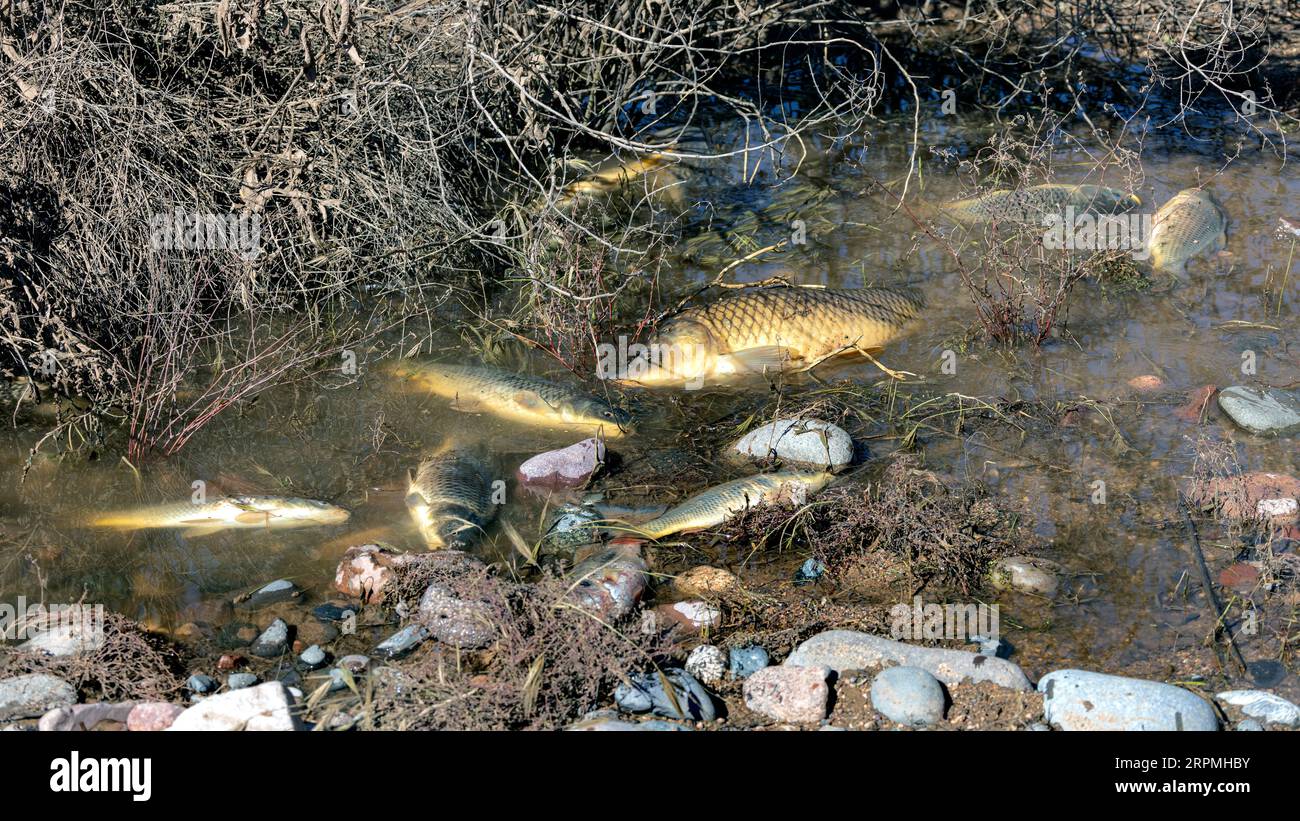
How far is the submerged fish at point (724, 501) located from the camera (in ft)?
17.7

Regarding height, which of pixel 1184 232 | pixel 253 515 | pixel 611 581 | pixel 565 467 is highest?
pixel 1184 232

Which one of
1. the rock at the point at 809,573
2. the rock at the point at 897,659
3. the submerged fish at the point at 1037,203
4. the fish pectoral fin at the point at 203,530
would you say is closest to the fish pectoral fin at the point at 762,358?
the submerged fish at the point at 1037,203

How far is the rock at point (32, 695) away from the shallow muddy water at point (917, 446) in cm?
71

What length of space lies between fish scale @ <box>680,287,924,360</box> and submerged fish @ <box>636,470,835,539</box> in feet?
5.23

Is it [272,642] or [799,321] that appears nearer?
[272,642]

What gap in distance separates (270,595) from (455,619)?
1.01 metres

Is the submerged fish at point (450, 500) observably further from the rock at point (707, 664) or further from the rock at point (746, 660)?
the rock at point (746, 660)

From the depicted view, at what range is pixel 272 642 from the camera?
479 centimetres

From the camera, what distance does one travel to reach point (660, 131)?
32.1 ft

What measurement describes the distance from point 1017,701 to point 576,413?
302cm

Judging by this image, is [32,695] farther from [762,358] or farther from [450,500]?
[762,358]

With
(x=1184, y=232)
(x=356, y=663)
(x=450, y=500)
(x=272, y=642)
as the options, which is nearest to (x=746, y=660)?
(x=356, y=663)

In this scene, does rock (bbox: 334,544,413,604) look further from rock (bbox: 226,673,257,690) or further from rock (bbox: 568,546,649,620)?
rock (bbox: 568,546,649,620)

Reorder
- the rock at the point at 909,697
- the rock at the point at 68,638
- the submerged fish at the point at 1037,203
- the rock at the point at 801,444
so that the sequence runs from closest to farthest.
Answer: the rock at the point at 909,697 < the rock at the point at 68,638 < the rock at the point at 801,444 < the submerged fish at the point at 1037,203
